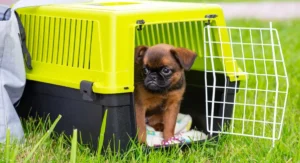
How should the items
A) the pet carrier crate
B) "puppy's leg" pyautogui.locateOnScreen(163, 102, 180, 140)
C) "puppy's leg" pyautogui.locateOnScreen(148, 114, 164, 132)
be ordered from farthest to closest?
"puppy's leg" pyautogui.locateOnScreen(148, 114, 164, 132) < "puppy's leg" pyautogui.locateOnScreen(163, 102, 180, 140) < the pet carrier crate

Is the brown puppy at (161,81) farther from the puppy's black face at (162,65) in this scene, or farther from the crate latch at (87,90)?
the crate latch at (87,90)

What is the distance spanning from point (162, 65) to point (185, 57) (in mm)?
137

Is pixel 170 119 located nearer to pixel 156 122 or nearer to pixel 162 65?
pixel 156 122

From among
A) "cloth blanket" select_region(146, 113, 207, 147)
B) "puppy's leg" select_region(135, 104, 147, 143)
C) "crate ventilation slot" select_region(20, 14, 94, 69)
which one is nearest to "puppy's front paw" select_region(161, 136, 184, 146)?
"cloth blanket" select_region(146, 113, 207, 147)

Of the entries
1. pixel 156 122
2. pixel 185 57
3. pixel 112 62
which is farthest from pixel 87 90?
pixel 156 122

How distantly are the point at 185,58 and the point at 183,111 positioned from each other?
73cm

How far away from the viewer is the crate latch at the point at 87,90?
3.29 metres

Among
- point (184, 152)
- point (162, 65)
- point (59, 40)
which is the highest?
point (59, 40)

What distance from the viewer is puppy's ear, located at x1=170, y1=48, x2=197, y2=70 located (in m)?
3.56

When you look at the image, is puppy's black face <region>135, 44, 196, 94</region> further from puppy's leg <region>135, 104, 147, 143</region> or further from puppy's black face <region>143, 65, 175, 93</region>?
puppy's leg <region>135, 104, 147, 143</region>

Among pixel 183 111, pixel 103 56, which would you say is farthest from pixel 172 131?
pixel 103 56

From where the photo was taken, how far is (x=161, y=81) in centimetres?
363

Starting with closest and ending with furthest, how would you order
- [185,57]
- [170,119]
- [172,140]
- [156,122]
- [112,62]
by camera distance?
[112,62], [185,57], [172,140], [170,119], [156,122]

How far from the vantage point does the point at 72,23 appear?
11.5ft
